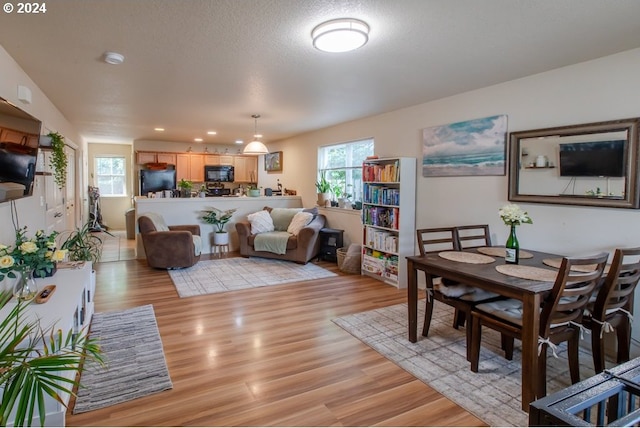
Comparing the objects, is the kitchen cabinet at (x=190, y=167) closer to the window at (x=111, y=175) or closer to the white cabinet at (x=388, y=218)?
the window at (x=111, y=175)

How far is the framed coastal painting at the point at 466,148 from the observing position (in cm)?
363

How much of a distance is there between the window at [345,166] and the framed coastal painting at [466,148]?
4.34 ft

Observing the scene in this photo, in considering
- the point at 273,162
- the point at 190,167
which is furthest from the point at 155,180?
the point at 273,162

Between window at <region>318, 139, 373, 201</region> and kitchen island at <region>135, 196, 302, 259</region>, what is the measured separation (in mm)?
1188

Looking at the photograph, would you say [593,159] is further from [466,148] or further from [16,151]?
[16,151]

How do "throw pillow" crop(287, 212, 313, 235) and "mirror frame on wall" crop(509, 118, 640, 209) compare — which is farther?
"throw pillow" crop(287, 212, 313, 235)

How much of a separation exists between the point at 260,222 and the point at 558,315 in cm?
483

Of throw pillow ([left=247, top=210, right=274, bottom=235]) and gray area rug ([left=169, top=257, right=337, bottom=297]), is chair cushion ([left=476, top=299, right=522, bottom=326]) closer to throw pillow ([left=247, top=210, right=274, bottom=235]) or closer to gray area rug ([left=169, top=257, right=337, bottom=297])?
gray area rug ([left=169, top=257, right=337, bottom=297])

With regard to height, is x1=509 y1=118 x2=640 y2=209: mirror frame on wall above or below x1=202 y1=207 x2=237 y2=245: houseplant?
above

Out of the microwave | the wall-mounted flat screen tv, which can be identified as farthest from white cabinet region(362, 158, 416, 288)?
the microwave

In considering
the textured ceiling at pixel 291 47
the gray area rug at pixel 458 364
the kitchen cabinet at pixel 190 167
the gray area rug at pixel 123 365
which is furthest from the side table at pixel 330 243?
the kitchen cabinet at pixel 190 167

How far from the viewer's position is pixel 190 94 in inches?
159

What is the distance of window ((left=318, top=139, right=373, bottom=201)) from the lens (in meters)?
5.86

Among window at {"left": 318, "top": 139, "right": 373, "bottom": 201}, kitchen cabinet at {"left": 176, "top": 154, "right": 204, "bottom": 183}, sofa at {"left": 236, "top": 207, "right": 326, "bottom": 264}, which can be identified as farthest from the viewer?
kitchen cabinet at {"left": 176, "top": 154, "right": 204, "bottom": 183}
